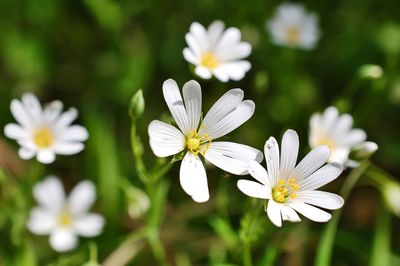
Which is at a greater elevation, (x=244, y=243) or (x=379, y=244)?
(x=379, y=244)

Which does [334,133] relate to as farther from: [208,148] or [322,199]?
[208,148]

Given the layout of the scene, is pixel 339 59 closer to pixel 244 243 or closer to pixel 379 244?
pixel 379 244

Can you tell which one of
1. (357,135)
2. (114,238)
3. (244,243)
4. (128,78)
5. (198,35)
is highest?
(128,78)

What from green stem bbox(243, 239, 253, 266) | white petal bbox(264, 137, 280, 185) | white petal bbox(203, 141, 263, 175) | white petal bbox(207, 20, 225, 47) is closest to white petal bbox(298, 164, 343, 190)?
white petal bbox(264, 137, 280, 185)

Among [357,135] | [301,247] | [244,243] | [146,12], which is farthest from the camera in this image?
[146,12]

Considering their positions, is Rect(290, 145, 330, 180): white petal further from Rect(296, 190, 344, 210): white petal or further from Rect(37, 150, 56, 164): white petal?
Rect(37, 150, 56, 164): white petal

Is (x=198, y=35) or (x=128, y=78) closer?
(x=198, y=35)

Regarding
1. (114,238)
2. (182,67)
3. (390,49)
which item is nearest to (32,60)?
(182,67)
